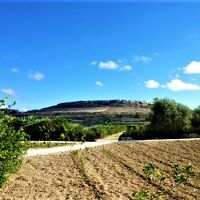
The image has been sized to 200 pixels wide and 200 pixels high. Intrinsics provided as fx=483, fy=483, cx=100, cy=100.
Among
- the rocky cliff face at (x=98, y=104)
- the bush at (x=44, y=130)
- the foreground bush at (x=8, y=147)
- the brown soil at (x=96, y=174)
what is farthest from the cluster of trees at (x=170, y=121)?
the rocky cliff face at (x=98, y=104)

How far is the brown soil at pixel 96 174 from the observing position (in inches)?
469

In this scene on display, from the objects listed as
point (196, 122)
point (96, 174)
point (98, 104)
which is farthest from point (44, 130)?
point (98, 104)

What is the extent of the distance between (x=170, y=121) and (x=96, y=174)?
18.4 meters

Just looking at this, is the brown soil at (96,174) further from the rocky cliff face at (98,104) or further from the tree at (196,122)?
the rocky cliff face at (98,104)

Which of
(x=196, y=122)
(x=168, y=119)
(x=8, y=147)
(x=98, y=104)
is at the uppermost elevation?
(x=98, y=104)

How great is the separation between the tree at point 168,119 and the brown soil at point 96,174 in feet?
34.1

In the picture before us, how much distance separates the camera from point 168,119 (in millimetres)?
32719

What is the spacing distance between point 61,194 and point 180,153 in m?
Result: 10.6

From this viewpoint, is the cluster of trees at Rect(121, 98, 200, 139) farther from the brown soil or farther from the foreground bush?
the foreground bush

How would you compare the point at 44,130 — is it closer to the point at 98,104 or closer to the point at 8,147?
the point at 8,147

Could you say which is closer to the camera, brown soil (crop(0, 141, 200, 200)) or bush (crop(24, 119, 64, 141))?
brown soil (crop(0, 141, 200, 200))

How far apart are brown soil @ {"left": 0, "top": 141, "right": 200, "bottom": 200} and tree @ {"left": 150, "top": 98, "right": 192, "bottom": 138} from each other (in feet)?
34.1

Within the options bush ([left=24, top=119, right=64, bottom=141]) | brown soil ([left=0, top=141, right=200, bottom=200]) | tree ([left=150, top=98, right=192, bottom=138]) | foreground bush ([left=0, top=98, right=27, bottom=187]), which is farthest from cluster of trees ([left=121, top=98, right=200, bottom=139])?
foreground bush ([left=0, top=98, right=27, bottom=187])

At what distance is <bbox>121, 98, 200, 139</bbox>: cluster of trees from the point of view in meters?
Answer: 32.9
